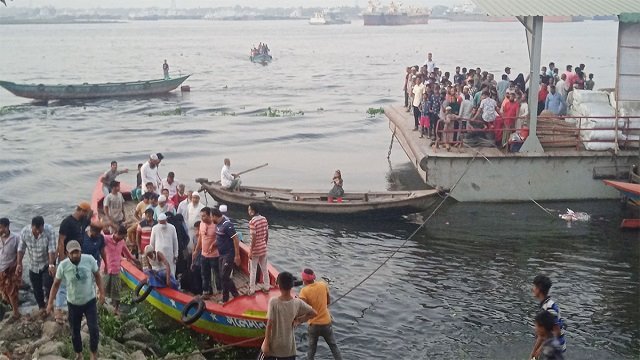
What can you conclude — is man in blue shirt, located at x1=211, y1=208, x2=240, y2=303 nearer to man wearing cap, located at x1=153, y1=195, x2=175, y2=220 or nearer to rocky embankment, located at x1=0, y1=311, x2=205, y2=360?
rocky embankment, located at x1=0, y1=311, x2=205, y2=360

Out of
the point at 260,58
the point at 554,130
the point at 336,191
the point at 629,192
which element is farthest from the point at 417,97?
the point at 260,58

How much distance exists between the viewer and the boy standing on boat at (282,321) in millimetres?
8930

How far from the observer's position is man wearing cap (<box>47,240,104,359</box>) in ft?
31.9

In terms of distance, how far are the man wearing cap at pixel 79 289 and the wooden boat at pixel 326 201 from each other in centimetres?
1012

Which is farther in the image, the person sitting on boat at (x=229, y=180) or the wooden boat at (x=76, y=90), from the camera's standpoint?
the wooden boat at (x=76, y=90)

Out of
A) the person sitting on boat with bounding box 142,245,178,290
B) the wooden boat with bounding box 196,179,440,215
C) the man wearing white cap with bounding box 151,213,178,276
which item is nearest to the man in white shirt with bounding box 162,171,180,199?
the wooden boat with bounding box 196,179,440,215

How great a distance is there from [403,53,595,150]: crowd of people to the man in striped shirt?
8.91m

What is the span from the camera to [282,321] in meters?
9.00

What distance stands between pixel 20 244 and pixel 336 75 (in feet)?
200

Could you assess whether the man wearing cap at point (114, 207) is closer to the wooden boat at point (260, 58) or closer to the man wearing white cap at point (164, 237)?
the man wearing white cap at point (164, 237)

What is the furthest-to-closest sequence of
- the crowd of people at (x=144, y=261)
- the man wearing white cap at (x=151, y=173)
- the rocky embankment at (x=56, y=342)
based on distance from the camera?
1. the man wearing white cap at (x=151, y=173)
2. the rocky embankment at (x=56, y=342)
3. the crowd of people at (x=144, y=261)

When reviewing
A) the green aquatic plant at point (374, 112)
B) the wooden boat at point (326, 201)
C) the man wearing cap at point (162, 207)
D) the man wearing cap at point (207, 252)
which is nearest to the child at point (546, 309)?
the man wearing cap at point (207, 252)

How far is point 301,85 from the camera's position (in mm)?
61750

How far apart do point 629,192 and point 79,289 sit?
44.9 feet
